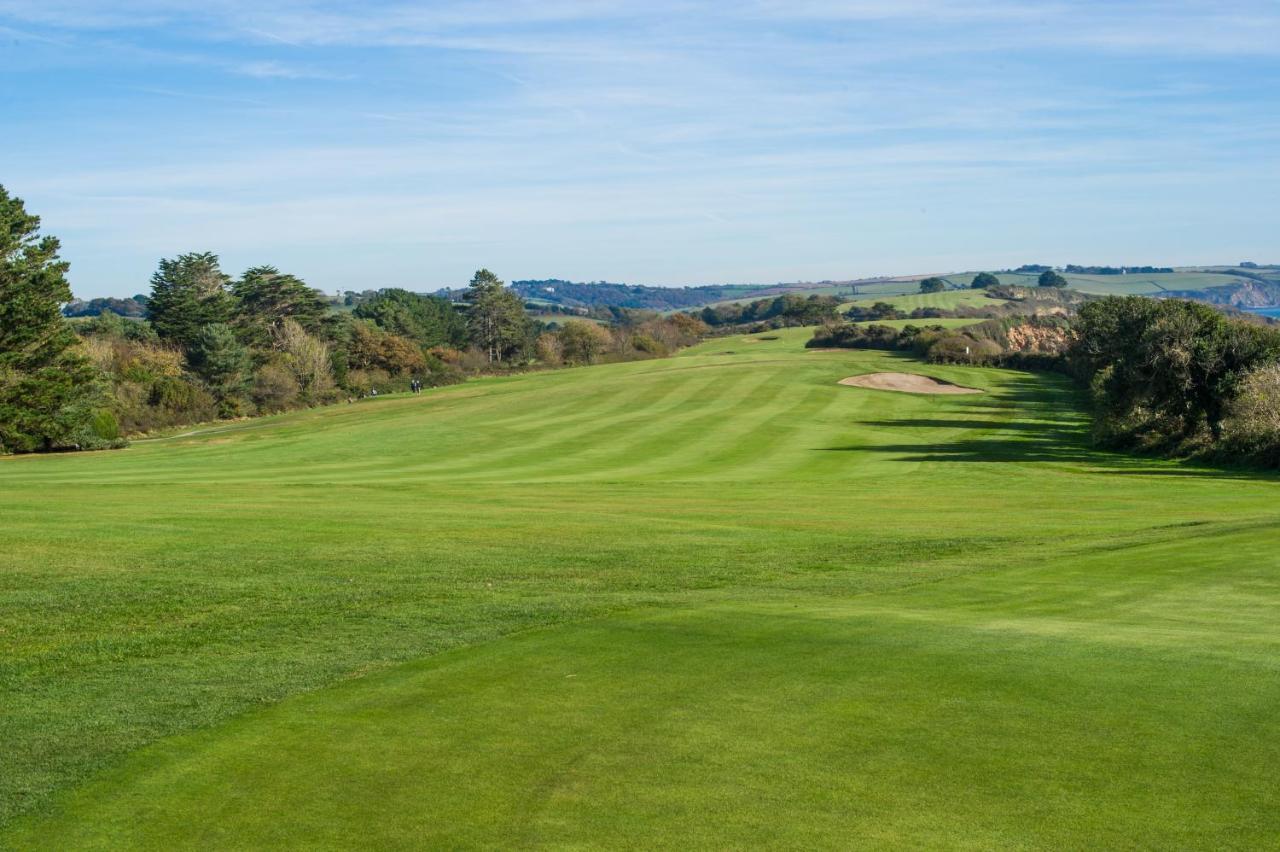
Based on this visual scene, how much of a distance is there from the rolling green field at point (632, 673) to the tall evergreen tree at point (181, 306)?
273 feet

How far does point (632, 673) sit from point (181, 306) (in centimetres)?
10785

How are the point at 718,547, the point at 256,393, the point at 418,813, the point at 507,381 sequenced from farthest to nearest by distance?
the point at 507,381, the point at 256,393, the point at 718,547, the point at 418,813

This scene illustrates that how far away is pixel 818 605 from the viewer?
16094 mm

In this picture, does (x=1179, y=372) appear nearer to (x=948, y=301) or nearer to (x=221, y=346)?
(x=221, y=346)

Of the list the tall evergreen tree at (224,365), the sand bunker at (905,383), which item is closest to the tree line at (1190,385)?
the sand bunker at (905,383)

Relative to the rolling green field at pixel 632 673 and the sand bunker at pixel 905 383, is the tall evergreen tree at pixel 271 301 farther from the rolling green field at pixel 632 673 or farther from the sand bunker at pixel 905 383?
the rolling green field at pixel 632 673

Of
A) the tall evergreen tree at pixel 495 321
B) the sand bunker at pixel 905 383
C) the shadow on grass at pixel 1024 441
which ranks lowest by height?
the shadow on grass at pixel 1024 441

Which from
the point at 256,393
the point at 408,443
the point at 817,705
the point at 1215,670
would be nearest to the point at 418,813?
the point at 817,705

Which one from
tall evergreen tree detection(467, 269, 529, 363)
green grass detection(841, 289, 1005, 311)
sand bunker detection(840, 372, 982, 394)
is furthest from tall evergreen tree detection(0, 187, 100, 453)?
green grass detection(841, 289, 1005, 311)

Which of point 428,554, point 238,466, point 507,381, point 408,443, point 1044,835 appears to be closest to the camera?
point 1044,835

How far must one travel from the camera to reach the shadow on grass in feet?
149

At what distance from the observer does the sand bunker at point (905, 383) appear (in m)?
82.6

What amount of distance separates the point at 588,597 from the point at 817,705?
6.77m

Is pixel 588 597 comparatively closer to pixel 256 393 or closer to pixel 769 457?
pixel 769 457
